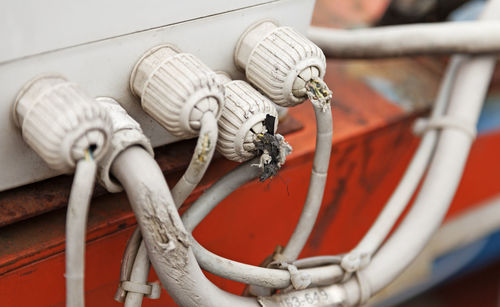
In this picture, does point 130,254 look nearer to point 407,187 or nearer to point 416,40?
point 407,187

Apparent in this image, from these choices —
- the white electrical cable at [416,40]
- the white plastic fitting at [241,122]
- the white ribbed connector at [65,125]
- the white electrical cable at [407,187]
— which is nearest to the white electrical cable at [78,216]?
the white ribbed connector at [65,125]

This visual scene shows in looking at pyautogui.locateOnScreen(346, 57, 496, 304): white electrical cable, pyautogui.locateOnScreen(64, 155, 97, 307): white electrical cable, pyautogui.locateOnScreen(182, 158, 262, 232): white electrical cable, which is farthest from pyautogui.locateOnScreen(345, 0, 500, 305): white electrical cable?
pyautogui.locateOnScreen(64, 155, 97, 307): white electrical cable

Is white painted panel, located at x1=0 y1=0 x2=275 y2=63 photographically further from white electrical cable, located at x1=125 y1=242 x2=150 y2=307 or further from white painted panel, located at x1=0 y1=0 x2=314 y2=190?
white electrical cable, located at x1=125 y1=242 x2=150 y2=307

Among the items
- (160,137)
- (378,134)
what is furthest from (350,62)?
(160,137)

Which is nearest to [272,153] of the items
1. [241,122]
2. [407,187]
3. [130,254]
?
[241,122]

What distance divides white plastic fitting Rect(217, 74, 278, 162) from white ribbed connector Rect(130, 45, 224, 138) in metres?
0.02

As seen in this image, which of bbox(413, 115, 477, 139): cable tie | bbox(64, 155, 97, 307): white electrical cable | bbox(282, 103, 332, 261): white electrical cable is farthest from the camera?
bbox(413, 115, 477, 139): cable tie

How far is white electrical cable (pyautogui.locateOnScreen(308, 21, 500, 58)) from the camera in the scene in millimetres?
684

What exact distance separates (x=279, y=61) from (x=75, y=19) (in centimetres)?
17

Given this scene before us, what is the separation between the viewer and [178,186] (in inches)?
17.8

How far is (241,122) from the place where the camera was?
0.47m

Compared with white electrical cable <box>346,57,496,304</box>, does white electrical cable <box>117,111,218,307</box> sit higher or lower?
lower

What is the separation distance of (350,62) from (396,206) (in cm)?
30

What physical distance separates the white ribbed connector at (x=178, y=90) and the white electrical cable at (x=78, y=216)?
8cm
